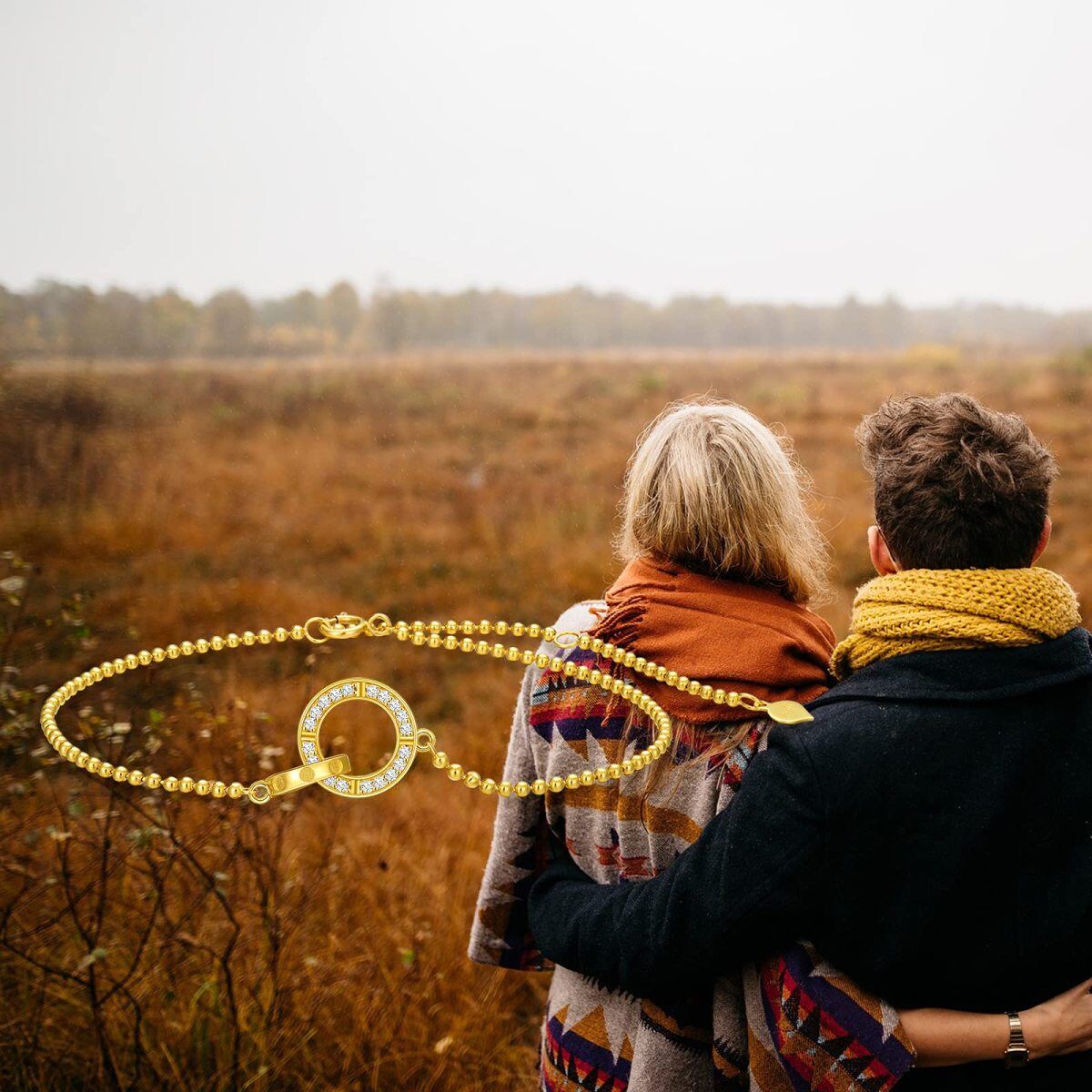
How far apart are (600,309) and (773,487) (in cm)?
2454

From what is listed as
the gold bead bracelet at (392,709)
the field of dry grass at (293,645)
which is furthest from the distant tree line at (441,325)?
the gold bead bracelet at (392,709)

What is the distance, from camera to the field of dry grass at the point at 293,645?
8.37ft

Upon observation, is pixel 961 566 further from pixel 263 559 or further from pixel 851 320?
pixel 851 320

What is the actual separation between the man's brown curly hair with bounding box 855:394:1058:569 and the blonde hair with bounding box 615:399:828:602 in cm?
22

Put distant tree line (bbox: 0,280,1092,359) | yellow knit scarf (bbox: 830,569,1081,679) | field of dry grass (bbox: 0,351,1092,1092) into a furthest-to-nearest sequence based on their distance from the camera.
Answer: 1. distant tree line (bbox: 0,280,1092,359)
2. field of dry grass (bbox: 0,351,1092,1092)
3. yellow knit scarf (bbox: 830,569,1081,679)

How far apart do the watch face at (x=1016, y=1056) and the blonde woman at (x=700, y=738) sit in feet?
0.20

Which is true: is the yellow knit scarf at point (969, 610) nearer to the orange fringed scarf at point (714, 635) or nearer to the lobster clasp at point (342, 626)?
the orange fringed scarf at point (714, 635)

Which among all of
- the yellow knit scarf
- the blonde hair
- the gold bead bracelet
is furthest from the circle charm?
the yellow knit scarf

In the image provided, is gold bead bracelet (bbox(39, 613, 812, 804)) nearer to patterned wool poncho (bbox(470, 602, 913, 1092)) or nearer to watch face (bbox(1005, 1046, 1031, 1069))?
patterned wool poncho (bbox(470, 602, 913, 1092))

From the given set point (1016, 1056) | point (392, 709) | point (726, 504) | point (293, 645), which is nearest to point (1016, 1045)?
point (1016, 1056)

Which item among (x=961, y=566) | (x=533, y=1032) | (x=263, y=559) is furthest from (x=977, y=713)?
(x=263, y=559)

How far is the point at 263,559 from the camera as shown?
9.05 meters

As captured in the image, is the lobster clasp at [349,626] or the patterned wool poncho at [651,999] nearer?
the patterned wool poncho at [651,999]

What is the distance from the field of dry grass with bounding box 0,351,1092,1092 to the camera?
255 centimetres
